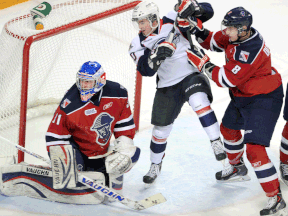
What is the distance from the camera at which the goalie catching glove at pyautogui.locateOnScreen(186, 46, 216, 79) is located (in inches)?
108

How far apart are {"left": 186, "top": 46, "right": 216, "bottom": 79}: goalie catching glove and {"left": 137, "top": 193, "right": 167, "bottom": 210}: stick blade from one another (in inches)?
31.8

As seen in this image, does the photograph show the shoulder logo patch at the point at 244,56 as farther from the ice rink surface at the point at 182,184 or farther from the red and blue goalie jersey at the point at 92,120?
the ice rink surface at the point at 182,184

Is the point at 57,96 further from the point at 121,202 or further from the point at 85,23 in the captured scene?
the point at 121,202

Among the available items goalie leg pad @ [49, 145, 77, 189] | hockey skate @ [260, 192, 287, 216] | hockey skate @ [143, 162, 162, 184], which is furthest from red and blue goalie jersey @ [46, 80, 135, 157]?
hockey skate @ [260, 192, 287, 216]

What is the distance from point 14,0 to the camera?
6.18 m

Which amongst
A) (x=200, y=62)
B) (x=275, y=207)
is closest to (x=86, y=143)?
(x=200, y=62)

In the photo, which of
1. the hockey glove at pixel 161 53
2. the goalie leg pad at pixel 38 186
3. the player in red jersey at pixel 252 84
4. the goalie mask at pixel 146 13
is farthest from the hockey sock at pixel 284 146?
the goalie leg pad at pixel 38 186

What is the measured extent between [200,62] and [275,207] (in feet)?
3.19

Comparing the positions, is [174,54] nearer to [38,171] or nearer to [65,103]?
[65,103]

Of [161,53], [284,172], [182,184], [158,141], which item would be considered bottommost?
[284,172]

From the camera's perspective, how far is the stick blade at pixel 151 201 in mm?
2814

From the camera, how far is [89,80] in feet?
8.64

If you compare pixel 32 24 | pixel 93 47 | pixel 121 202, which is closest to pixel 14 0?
pixel 93 47

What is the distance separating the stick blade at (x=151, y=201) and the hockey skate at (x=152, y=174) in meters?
0.29
